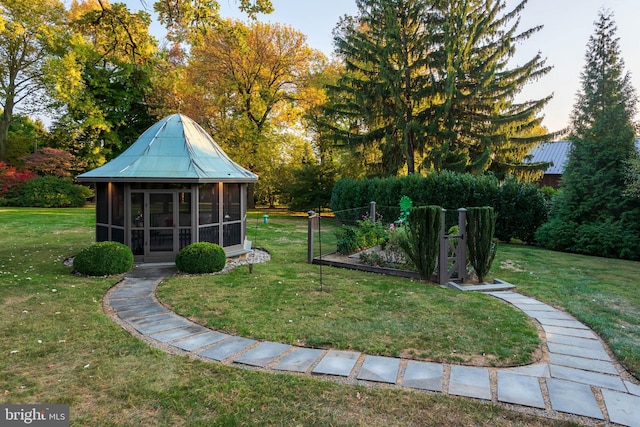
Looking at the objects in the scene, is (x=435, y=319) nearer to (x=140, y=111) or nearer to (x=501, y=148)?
(x=501, y=148)

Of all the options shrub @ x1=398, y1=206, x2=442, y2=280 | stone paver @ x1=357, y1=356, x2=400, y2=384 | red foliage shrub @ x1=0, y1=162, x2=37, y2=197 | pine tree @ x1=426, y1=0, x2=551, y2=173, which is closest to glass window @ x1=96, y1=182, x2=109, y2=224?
shrub @ x1=398, y1=206, x2=442, y2=280

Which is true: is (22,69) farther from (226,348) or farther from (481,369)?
(481,369)

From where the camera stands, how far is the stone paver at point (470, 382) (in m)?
3.10

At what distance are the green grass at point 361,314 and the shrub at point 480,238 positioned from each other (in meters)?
0.99

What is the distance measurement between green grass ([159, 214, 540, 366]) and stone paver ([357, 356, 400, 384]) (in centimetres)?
17

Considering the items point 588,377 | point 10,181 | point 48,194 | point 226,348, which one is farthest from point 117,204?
point 10,181

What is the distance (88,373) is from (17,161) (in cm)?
3012

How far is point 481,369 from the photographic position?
354 cm

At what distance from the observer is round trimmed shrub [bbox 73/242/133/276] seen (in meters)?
7.35

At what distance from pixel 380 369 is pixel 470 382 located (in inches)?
31.6

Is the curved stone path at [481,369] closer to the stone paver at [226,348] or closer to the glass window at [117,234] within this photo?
the stone paver at [226,348]

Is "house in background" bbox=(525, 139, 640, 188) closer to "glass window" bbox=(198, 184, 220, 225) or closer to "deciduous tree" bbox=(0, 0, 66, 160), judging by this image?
"glass window" bbox=(198, 184, 220, 225)

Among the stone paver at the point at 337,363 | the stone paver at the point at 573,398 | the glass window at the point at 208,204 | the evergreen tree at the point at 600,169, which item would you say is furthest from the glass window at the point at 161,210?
the evergreen tree at the point at 600,169

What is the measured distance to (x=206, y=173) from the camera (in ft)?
29.3
